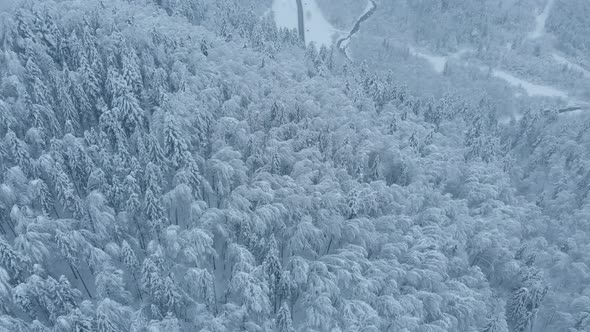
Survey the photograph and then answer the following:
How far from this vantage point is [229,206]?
38406 mm

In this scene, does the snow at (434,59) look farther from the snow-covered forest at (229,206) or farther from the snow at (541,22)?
the snow-covered forest at (229,206)

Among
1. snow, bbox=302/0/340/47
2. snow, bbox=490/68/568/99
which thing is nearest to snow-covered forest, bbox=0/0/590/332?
snow, bbox=490/68/568/99

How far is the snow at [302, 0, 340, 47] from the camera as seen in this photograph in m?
127

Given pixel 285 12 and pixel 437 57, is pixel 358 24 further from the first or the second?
pixel 437 57

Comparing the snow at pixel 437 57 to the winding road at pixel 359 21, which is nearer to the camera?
the snow at pixel 437 57

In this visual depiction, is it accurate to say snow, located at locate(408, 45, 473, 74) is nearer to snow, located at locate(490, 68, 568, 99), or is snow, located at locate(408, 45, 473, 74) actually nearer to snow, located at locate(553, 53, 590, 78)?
snow, located at locate(490, 68, 568, 99)

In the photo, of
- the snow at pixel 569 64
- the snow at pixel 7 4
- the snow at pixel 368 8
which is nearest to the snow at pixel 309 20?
the snow at pixel 368 8

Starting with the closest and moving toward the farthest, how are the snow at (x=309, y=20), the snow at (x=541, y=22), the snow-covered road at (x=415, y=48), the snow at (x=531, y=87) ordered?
the snow at (x=531, y=87)
the snow-covered road at (x=415, y=48)
the snow at (x=309, y=20)
the snow at (x=541, y=22)

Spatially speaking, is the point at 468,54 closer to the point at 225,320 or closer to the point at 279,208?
the point at 279,208

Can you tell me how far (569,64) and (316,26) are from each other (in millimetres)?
80015

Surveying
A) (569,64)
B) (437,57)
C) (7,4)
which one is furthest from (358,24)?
(7,4)

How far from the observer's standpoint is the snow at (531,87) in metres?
112

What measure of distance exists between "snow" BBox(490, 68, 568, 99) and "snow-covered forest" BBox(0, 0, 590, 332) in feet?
187

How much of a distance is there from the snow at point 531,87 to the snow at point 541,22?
91.7 feet
